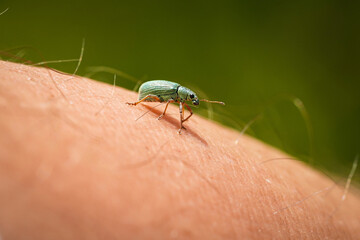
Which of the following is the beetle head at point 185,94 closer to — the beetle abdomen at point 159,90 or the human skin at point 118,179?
the beetle abdomen at point 159,90

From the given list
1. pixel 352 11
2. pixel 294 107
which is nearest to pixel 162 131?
pixel 294 107

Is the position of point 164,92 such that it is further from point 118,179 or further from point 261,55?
point 261,55

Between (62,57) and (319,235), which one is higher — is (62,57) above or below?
below

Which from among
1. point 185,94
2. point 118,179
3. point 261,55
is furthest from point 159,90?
point 261,55

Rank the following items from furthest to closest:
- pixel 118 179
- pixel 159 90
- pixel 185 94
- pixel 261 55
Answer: pixel 261 55, pixel 185 94, pixel 159 90, pixel 118 179

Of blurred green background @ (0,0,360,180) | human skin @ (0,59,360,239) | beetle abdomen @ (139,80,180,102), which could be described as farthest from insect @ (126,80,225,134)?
blurred green background @ (0,0,360,180)

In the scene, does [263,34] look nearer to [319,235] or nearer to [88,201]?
[319,235]

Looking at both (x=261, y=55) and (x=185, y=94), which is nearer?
(x=185, y=94)
